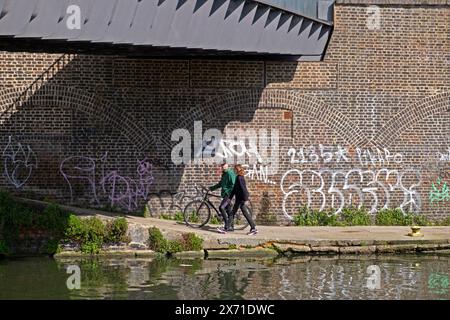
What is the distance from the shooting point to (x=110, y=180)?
76.1 feet

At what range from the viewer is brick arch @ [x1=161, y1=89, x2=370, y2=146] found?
23.6 metres

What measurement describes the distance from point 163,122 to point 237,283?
24.7 feet

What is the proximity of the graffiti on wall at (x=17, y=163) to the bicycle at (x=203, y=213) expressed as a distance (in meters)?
3.96

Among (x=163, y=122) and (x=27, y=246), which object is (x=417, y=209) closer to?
(x=163, y=122)

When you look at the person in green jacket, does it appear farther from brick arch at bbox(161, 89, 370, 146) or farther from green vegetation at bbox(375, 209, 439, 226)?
green vegetation at bbox(375, 209, 439, 226)

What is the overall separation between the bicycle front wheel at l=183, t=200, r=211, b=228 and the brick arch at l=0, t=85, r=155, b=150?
6.27 ft

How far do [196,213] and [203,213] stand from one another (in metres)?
0.29

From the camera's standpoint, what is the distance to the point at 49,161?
75.4 ft

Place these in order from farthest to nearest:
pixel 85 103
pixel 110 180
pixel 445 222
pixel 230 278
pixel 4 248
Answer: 1. pixel 445 222
2. pixel 110 180
3. pixel 85 103
4. pixel 4 248
5. pixel 230 278

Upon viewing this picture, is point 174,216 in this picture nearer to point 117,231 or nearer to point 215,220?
point 215,220

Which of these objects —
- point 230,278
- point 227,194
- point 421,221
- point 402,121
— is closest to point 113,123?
point 227,194

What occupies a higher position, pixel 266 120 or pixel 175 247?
pixel 266 120

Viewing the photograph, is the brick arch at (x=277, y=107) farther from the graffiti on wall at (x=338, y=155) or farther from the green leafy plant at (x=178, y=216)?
the green leafy plant at (x=178, y=216)

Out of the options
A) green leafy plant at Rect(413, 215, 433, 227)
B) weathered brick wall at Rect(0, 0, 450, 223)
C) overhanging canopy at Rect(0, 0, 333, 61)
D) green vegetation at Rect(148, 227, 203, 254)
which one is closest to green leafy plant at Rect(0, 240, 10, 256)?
weathered brick wall at Rect(0, 0, 450, 223)
